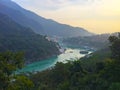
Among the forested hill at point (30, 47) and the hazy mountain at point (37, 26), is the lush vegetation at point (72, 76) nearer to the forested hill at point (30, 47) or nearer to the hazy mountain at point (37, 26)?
the forested hill at point (30, 47)

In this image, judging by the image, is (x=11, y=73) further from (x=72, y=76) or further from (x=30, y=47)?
(x=30, y=47)

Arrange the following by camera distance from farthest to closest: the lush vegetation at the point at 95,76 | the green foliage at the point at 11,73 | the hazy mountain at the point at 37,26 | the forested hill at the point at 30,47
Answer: the hazy mountain at the point at 37,26 → the forested hill at the point at 30,47 → the lush vegetation at the point at 95,76 → the green foliage at the point at 11,73

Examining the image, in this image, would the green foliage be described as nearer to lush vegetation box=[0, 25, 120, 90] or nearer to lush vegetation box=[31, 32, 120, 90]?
lush vegetation box=[0, 25, 120, 90]

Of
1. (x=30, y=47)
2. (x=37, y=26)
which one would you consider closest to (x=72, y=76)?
(x=30, y=47)

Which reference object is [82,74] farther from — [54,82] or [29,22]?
[29,22]

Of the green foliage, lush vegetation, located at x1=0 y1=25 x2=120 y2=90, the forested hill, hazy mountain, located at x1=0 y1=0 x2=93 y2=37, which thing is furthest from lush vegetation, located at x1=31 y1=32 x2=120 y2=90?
hazy mountain, located at x1=0 y1=0 x2=93 y2=37

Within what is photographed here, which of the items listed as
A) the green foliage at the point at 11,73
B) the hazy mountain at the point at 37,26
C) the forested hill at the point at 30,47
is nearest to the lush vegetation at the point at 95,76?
the green foliage at the point at 11,73

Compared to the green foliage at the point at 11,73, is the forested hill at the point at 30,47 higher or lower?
lower

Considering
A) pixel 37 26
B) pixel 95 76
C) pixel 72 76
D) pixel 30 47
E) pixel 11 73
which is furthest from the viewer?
pixel 37 26

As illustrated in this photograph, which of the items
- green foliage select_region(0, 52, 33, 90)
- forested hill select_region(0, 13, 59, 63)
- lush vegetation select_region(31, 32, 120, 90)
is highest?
green foliage select_region(0, 52, 33, 90)

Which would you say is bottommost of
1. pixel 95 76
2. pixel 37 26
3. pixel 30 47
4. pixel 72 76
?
pixel 30 47

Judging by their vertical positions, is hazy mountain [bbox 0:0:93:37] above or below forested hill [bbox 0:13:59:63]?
above
